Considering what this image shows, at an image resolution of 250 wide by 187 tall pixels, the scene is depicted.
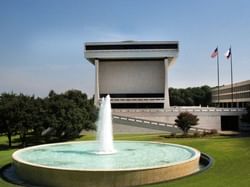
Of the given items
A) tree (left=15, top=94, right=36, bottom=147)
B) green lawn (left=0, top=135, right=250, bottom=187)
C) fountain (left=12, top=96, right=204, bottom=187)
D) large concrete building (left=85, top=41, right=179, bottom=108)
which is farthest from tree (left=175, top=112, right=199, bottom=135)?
large concrete building (left=85, top=41, right=179, bottom=108)

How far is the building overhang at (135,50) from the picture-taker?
2800 inches

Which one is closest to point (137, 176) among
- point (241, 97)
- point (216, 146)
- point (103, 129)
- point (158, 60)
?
point (103, 129)

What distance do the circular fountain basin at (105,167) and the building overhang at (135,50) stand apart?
49.0m

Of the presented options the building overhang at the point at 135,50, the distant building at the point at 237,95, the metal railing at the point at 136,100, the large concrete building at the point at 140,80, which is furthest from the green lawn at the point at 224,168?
the distant building at the point at 237,95

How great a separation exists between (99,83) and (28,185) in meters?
59.9

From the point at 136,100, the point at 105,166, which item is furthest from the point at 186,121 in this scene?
the point at 105,166

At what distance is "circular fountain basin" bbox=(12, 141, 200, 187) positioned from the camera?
15.5 metres

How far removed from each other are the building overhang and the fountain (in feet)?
155

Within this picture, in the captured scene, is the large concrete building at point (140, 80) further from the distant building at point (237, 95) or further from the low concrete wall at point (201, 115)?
the distant building at point (237, 95)

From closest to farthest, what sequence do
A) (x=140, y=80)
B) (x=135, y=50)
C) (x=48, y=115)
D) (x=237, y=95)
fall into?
(x=48, y=115) < (x=135, y=50) < (x=140, y=80) < (x=237, y=95)

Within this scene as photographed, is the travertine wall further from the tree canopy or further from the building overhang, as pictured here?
the tree canopy

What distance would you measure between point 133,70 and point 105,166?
59252mm

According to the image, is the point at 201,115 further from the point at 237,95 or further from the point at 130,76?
the point at 237,95

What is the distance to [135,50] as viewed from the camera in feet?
234
